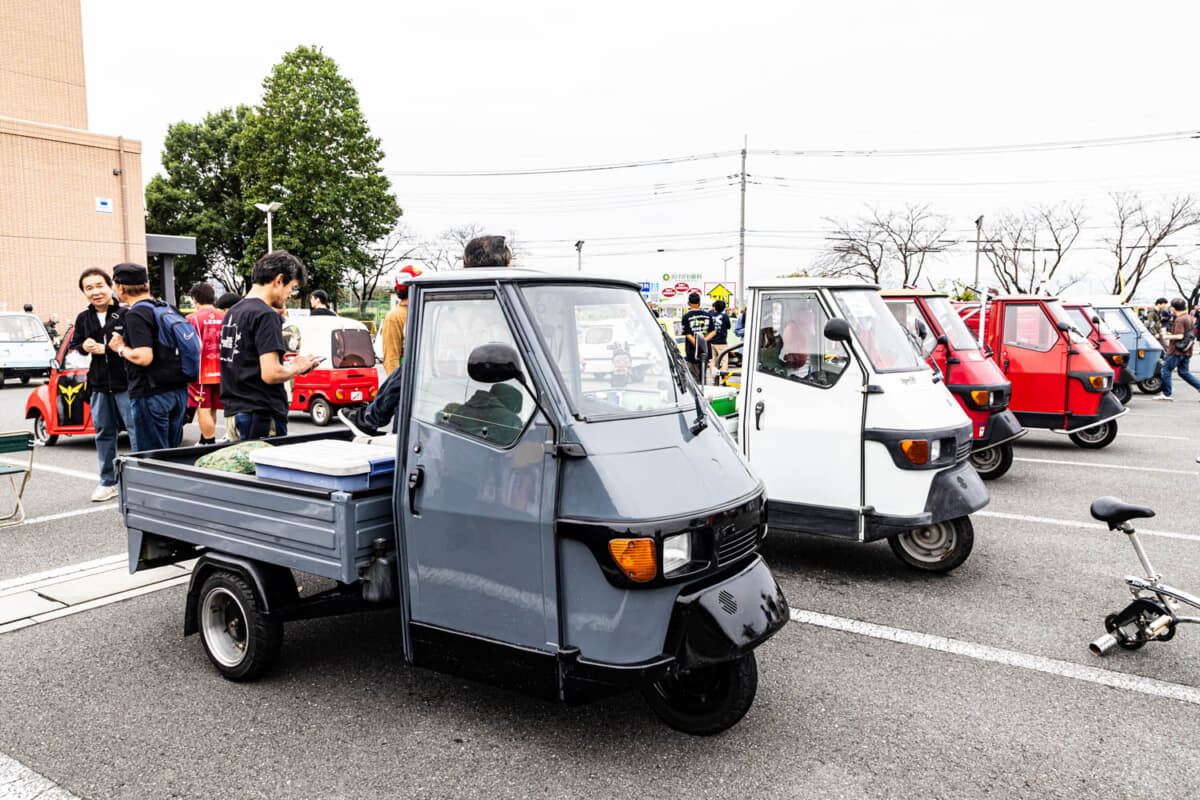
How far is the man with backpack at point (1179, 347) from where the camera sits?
15633 mm

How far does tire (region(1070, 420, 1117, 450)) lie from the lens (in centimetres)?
1121

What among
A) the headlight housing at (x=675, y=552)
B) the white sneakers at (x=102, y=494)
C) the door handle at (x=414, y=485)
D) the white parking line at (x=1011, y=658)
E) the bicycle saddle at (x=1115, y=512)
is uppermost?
the door handle at (x=414, y=485)

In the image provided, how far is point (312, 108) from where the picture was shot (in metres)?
39.1

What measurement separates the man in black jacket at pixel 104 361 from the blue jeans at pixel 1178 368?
57.7 ft

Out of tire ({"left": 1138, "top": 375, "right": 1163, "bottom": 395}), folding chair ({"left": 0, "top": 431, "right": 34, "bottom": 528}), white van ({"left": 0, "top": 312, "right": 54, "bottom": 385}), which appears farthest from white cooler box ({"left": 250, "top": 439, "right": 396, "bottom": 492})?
tire ({"left": 1138, "top": 375, "right": 1163, "bottom": 395})

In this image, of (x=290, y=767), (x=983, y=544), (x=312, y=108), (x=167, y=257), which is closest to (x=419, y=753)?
(x=290, y=767)

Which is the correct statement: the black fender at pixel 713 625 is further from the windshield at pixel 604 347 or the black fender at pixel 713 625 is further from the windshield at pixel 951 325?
the windshield at pixel 951 325

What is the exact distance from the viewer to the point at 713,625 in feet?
10.0

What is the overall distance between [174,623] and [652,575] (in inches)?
129

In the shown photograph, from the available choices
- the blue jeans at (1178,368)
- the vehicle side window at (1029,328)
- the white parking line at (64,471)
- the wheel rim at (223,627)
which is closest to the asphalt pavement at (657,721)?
the wheel rim at (223,627)

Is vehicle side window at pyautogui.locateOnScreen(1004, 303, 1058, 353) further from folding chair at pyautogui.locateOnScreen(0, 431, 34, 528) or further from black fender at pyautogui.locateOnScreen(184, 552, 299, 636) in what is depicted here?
folding chair at pyautogui.locateOnScreen(0, 431, 34, 528)

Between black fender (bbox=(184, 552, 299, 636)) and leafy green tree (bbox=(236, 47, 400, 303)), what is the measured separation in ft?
124

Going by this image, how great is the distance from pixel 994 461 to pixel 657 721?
7.14 metres

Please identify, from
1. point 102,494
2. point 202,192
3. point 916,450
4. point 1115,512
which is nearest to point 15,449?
point 102,494
